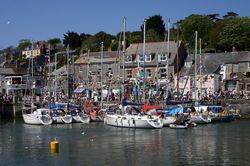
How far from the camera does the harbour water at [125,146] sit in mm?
35969

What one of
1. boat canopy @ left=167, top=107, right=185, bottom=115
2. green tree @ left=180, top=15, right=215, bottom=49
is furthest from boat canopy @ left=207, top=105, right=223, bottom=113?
green tree @ left=180, top=15, right=215, bottom=49

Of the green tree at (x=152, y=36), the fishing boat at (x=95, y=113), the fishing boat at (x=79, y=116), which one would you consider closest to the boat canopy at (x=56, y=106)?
the fishing boat at (x=79, y=116)

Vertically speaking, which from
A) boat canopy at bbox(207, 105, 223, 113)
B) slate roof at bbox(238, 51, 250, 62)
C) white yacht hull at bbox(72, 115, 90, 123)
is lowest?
white yacht hull at bbox(72, 115, 90, 123)

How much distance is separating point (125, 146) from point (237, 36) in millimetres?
69104

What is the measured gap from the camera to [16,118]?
80.1 metres

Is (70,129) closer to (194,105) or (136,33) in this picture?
(194,105)

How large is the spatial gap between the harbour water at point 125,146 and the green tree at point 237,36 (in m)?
46.4

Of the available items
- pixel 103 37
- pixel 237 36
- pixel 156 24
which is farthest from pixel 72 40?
pixel 237 36

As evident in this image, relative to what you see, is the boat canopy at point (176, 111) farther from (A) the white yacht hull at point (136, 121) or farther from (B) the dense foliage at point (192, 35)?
(B) the dense foliage at point (192, 35)

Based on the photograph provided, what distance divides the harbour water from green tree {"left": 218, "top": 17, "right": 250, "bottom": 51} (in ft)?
152

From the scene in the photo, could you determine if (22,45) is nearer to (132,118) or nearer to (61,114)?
(61,114)

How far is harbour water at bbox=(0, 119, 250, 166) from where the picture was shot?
36.0 m

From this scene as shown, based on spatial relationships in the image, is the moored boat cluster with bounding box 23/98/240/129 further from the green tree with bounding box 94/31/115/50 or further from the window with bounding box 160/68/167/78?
the green tree with bounding box 94/31/115/50

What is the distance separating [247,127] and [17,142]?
2849cm
